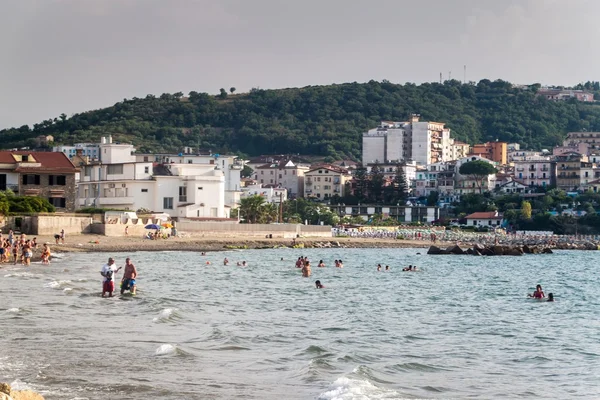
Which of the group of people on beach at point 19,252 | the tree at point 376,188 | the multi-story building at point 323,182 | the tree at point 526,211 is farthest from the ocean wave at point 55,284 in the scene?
the multi-story building at point 323,182

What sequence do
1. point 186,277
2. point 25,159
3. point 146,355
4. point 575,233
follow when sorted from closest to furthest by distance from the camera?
point 146,355 → point 186,277 → point 25,159 → point 575,233

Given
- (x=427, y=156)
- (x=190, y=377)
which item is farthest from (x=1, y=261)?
(x=427, y=156)

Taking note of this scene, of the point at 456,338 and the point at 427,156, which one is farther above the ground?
the point at 427,156

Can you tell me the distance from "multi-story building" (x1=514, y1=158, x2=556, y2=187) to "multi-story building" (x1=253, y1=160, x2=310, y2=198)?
116 ft

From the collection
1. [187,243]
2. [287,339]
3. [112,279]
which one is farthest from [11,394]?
[187,243]

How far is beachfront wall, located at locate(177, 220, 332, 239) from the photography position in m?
78.1

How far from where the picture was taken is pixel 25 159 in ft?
232

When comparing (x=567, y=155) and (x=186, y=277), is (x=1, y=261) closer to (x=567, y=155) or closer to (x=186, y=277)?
(x=186, y=277)

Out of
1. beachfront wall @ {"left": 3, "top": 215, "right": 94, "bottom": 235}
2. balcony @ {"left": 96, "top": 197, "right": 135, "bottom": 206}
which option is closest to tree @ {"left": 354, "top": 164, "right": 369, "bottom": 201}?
balcony @ {"left": 96, "top": 197, "right": 135, "bottom": 206}

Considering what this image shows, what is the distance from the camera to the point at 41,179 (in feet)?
226

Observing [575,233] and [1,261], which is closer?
[1,261]

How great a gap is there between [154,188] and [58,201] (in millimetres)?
13965

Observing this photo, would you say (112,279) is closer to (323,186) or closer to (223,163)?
(223,163)

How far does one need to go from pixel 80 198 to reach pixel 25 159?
48.2 ft
